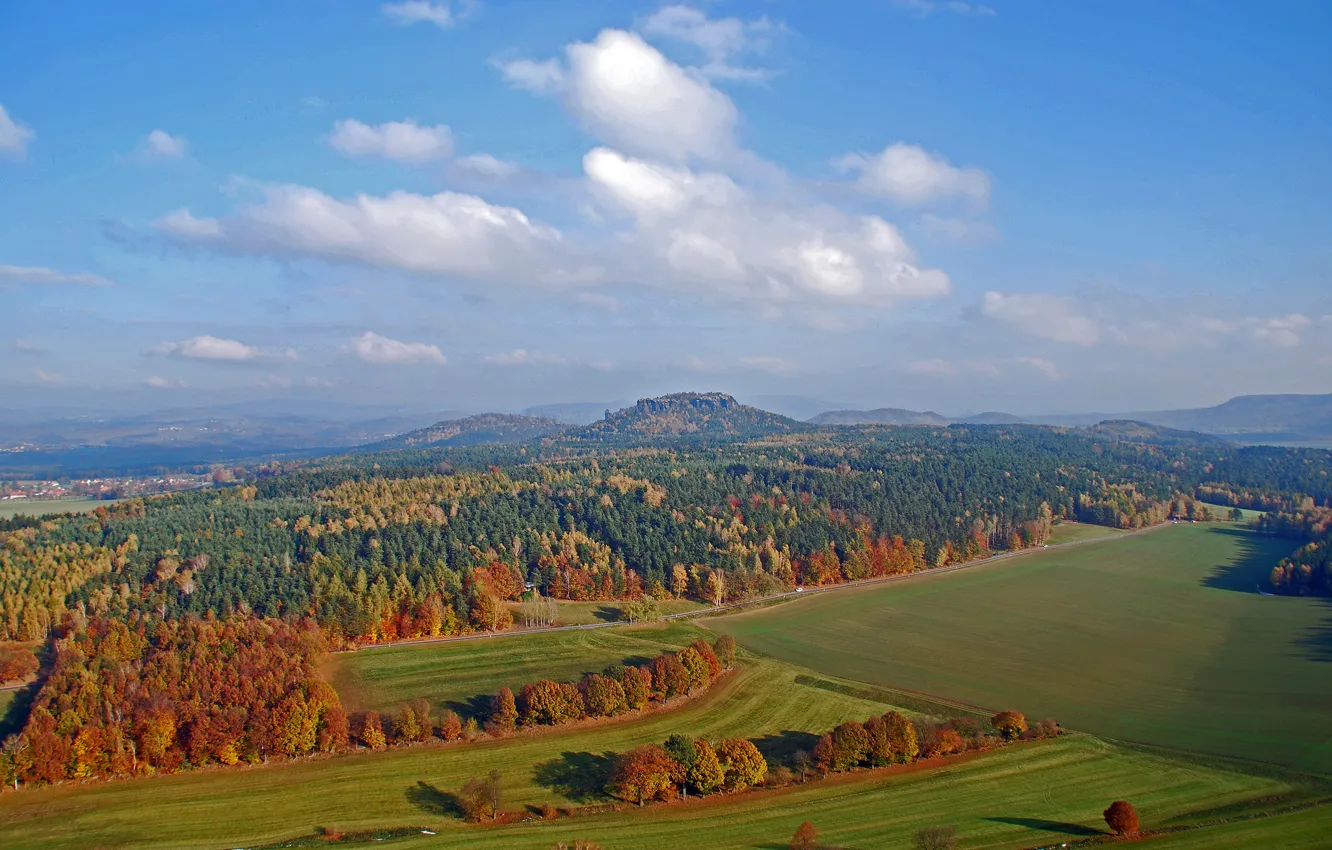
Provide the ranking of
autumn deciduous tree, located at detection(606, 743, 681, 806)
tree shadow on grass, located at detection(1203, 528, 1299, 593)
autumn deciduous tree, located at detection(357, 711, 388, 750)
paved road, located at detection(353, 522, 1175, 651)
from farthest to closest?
1. tree shadow on grass, located at detection(1203, 528, 1299, 593)
2. paved road, located at detection(353, 522, 1175, 651)
3. autumn deciduous tree, located at detection(357, 711, 388, 750)
4. autumn deciduous tree, located at detection(606, 743, 681, 806)

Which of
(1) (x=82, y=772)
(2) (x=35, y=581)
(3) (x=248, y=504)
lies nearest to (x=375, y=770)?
(1) (x=82, y=772)

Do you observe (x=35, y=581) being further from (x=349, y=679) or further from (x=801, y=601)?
(x=801, y=601)

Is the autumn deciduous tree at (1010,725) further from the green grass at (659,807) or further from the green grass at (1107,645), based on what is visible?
the green grass at (1107,645)

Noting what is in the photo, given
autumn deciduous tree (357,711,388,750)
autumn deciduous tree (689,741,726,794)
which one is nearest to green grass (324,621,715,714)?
autumn deciduous tree (357,711,388,750)

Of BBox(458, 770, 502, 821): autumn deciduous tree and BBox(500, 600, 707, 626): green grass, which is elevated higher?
BBox(500, 600, 707, 626): green grass

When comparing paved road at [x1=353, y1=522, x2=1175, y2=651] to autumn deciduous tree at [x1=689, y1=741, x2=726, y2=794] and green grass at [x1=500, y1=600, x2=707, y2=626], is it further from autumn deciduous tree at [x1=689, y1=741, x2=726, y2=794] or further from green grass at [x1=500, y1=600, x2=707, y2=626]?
autumn deciduous tree at [x1=689, y1=741, x2=726, y2=794]
